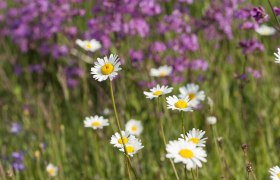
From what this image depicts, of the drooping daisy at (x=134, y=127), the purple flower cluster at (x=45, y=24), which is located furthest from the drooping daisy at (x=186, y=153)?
the purple flower cluster at (x=45, y=24)

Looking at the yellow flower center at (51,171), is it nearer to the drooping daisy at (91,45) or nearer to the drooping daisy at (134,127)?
the drooping daisy at (134,127)

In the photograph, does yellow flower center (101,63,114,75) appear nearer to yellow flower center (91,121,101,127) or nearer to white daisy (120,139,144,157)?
white daisy (120,139,144,157)

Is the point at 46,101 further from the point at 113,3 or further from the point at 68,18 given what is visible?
the point at 113,3

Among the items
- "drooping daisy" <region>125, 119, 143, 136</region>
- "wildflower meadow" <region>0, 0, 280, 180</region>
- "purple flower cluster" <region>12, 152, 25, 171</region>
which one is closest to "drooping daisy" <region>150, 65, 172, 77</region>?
"wildflower meadow" <region>0, 0, 280, 180</region>

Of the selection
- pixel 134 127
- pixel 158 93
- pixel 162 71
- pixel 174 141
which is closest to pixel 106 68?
pixel 158 93

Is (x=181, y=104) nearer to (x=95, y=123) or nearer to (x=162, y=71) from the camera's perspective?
(x=95, y=123)

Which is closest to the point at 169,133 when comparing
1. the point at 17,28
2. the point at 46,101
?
the point at 46,101

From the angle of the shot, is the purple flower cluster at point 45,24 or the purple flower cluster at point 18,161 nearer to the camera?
the purple flower cluster at point 18,161
